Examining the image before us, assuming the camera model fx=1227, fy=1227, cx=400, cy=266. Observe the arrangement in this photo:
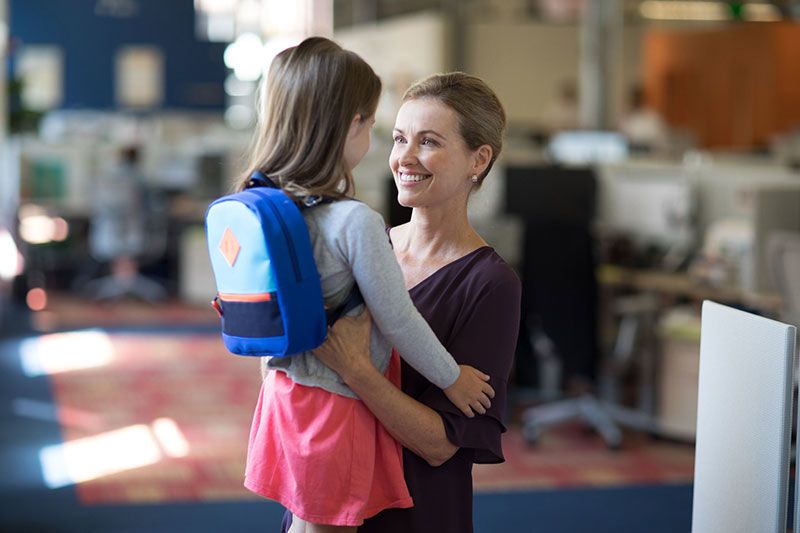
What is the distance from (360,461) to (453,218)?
0.41 metres

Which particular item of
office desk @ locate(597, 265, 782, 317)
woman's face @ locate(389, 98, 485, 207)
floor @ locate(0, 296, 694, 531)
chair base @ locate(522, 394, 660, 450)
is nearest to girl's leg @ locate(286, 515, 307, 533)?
woman's face @ locate(389, 98, 485, 207)

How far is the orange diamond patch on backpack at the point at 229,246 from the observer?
5.60 ft

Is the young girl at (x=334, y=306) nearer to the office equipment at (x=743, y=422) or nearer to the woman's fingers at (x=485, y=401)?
the woman's fingers at (x=485, y=401)

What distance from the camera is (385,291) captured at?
1.69 m

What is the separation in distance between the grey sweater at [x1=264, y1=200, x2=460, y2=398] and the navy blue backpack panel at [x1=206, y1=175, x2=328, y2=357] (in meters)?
0.05

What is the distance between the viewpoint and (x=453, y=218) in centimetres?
189

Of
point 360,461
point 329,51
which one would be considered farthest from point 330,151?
point 360,461

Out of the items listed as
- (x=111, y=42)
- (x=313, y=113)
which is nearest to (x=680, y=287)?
(x=313, y=113)

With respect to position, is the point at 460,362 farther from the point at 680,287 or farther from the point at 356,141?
the point at 680,287

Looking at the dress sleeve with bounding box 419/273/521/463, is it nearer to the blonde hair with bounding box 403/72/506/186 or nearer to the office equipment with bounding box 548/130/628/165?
the blonde hair with bounding box 403/72/506/186

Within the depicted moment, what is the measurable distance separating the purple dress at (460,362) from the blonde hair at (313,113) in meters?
0.24

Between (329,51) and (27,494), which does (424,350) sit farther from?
(27,494)

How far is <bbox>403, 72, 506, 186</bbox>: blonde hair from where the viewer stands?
183 cm

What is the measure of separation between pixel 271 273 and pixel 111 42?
13.5m
